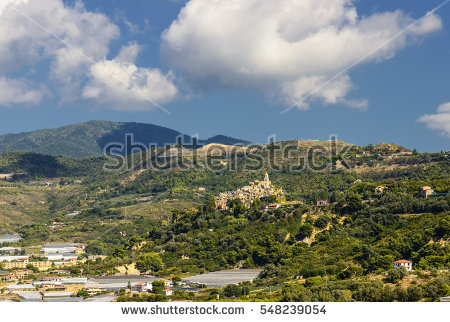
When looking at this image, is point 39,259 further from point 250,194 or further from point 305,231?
point 305,231

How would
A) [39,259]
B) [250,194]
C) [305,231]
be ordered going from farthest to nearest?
[39,259] < [250,194] < [305,231]

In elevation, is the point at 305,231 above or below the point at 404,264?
above

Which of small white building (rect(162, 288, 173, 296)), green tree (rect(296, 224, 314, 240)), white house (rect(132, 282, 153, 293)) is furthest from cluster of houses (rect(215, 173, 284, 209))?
small white building (rect(162, 288, 173, 296))

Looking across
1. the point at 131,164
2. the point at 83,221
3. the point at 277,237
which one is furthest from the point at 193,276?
the point at 131,164

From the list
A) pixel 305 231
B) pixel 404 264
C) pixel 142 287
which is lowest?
pixel 142 287

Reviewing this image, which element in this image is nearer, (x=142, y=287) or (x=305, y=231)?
(x=142, y=287)

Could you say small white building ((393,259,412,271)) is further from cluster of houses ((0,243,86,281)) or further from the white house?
cluster of houses ((0,243,86,281))

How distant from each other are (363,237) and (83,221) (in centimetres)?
8050

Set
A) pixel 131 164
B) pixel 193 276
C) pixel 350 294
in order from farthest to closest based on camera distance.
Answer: pixel 131 164, pixel 193 276, pixel 350 294

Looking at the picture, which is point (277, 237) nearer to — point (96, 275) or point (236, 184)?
point (96, 275)

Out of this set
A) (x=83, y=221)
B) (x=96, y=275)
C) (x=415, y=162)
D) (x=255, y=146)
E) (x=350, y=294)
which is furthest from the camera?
(x=255, y=146)

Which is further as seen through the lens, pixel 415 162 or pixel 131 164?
pixel 131 164

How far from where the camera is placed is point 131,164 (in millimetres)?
194375

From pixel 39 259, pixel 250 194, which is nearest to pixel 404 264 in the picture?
pixel 250 194
